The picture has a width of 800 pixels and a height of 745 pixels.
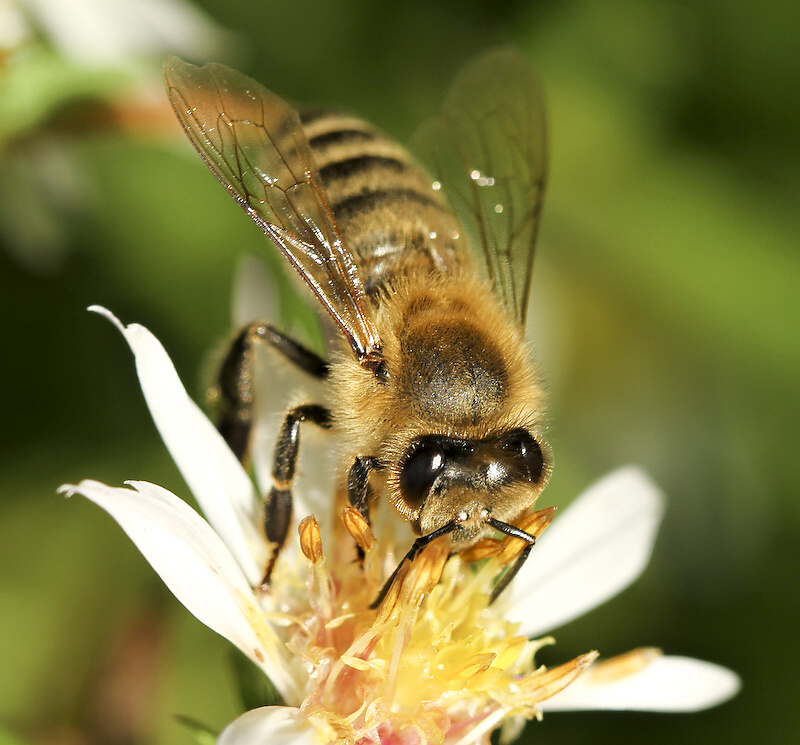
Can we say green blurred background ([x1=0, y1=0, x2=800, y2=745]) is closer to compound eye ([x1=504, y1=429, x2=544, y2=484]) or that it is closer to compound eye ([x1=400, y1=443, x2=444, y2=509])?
compound eye ([x1=504, y1=429, x2=544, y2=484])

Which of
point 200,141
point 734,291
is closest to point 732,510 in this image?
point 734,291

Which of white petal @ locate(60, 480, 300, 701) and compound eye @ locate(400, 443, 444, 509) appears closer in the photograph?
white petal @ locate(60, 480, 300, 701)

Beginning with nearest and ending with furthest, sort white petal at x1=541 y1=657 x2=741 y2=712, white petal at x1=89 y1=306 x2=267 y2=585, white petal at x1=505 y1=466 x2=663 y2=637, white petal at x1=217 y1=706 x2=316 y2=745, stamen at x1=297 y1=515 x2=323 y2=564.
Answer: white petal at x1=217 y1=706 x2=316 y2=745
white petal at x1=89 y1=306 x2=267 y2=585
stamen at x1=297 y1=515 x2=323 y2=564
white petal at x1=541 y1=657 x2=741 y2=712
white petal at x1=505 y1=466 x2=663 y2=637

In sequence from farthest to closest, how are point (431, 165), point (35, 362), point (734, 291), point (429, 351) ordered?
1. point (734, 291)
2. point (35, 362)
3. point (431, 165)
4. point (429, 351)

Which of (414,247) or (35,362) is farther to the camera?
(35,362)

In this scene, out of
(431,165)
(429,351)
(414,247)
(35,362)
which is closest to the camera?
(429,351)

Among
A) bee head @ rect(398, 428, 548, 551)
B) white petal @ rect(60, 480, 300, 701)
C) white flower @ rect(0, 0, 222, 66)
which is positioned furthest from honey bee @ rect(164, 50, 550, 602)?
white flower @ rect(0, 0, 222, 66)

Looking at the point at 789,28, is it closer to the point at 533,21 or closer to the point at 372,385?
the point at 533,21
